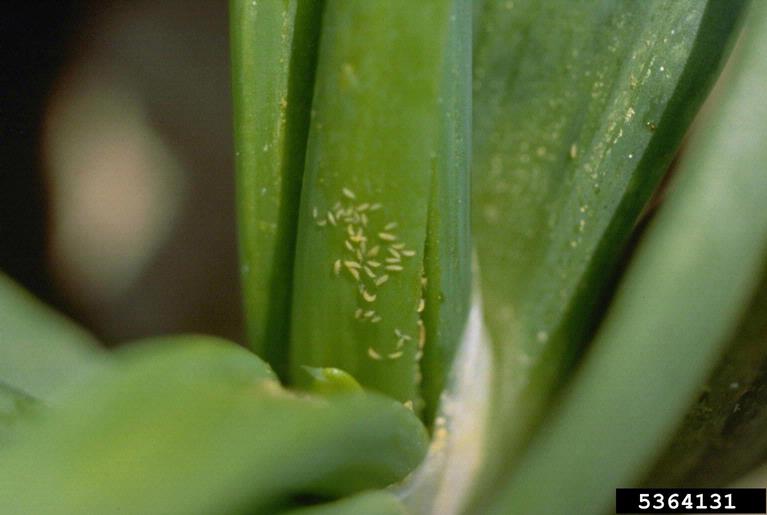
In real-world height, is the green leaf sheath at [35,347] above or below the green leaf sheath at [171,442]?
below

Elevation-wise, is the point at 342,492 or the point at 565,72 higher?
the point at 565,72

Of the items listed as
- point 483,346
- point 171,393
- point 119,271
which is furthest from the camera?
point 119,271

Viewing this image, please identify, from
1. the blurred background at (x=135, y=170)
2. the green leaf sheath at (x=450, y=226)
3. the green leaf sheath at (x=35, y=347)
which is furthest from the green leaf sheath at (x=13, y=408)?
the blurred background at (x=135, y=170)

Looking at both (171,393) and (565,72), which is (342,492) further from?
(565,72)

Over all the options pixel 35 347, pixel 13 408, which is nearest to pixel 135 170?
pixel 35 347

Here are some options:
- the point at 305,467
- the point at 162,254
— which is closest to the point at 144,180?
the point at 162,254

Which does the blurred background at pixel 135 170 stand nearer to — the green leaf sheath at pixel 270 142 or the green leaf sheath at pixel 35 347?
the green leaf sheath at pixel 35 347
